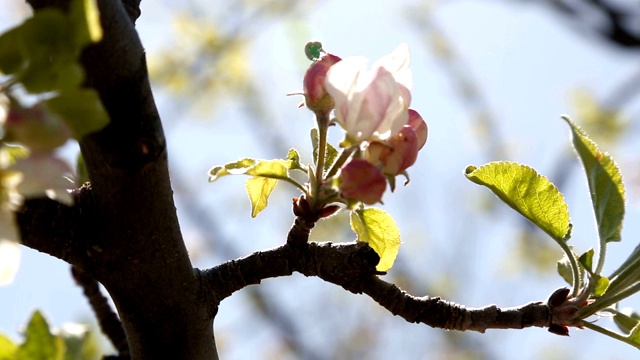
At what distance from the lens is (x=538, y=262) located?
4.94 m

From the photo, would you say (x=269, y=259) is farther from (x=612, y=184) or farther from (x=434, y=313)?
(x=612, y=184)

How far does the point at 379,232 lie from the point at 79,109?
43cm

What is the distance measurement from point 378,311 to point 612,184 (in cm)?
491

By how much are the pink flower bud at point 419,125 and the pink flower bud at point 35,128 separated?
353mm

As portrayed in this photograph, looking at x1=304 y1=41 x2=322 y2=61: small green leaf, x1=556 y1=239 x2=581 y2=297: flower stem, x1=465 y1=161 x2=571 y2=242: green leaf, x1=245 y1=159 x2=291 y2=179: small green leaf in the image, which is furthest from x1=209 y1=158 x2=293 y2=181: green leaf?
x1=556 y1=239 x2=581 y2=297: flower stem

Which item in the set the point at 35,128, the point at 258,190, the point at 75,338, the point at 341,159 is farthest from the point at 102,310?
the point at 35,128

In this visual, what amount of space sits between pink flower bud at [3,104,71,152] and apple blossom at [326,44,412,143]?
0.26 m

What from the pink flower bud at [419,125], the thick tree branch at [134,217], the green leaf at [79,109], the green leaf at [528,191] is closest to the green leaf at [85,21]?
the green leaf at [79,109]

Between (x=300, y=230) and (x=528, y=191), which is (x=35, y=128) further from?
(x=528, y=191)

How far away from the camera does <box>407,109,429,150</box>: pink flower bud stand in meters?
0.72

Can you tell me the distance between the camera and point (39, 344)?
1.72 feet

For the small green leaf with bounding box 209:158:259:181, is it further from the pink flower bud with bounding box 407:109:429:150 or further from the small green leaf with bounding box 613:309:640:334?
the small green leaf with bounding box 613:309:640:334

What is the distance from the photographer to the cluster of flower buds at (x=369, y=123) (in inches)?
24.6

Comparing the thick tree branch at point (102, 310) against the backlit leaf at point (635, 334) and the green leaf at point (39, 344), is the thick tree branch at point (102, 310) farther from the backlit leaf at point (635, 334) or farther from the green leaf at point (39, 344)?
the backlit leaf at point (635, 334)
